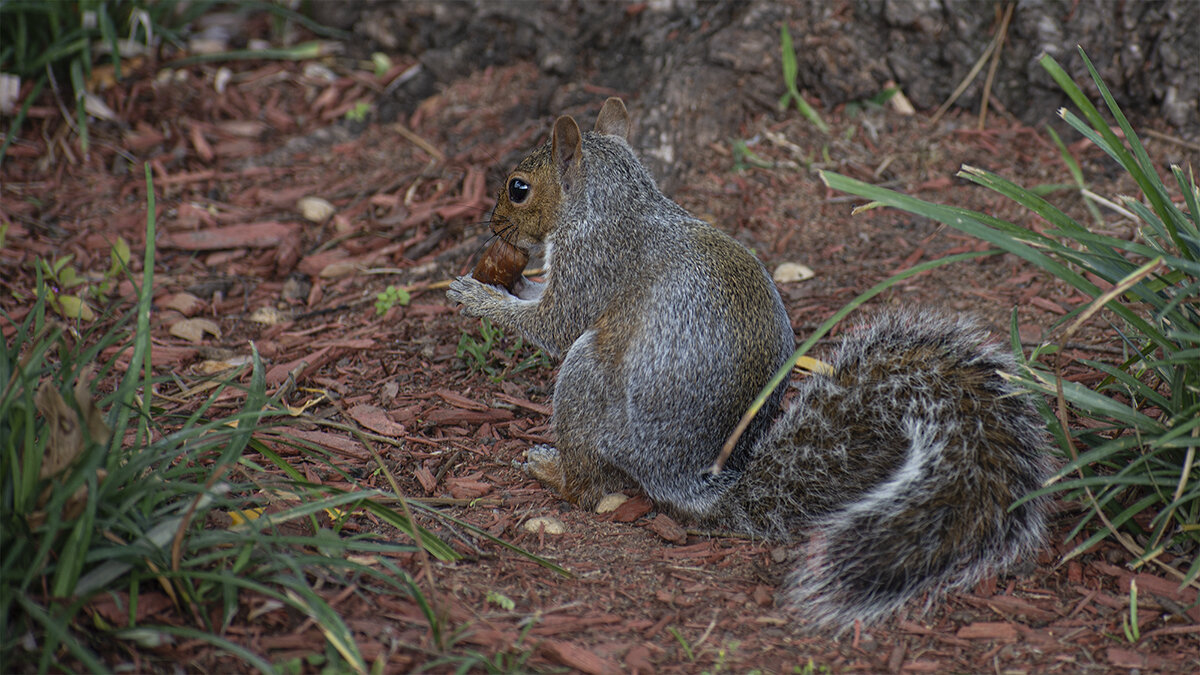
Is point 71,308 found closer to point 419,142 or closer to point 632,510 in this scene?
point 419,142

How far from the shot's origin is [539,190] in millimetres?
3285

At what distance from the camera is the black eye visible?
10.8 feet

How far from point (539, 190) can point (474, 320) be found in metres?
0.85

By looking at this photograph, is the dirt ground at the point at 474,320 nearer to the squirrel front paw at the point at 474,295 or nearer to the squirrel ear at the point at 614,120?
the squirrel front paw at the point at 474,295

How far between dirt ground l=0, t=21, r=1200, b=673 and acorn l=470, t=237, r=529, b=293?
1.27 feet

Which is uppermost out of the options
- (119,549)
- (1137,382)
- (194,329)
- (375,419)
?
(1137,382)

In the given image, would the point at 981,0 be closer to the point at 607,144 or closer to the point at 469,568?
the point at 607,144

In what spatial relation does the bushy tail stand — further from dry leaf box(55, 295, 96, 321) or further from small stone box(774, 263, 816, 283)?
dry leaf box(55, 295, 96, 321)

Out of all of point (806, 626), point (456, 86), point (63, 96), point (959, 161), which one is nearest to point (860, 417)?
point (806, 626)

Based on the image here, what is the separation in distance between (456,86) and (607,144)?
2.25 metres

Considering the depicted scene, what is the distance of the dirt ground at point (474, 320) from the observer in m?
2.29

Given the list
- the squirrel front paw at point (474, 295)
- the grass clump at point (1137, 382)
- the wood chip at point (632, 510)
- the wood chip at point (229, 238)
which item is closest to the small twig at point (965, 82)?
the grass clump at point (1137, 382)

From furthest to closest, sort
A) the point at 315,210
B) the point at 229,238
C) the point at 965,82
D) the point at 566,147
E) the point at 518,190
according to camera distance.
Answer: the point at 965,82 → the point at 315,210 → the point at 229,238 → the point at 518,190 → the point at 566,147

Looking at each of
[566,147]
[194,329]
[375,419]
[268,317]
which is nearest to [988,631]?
[566,147]
